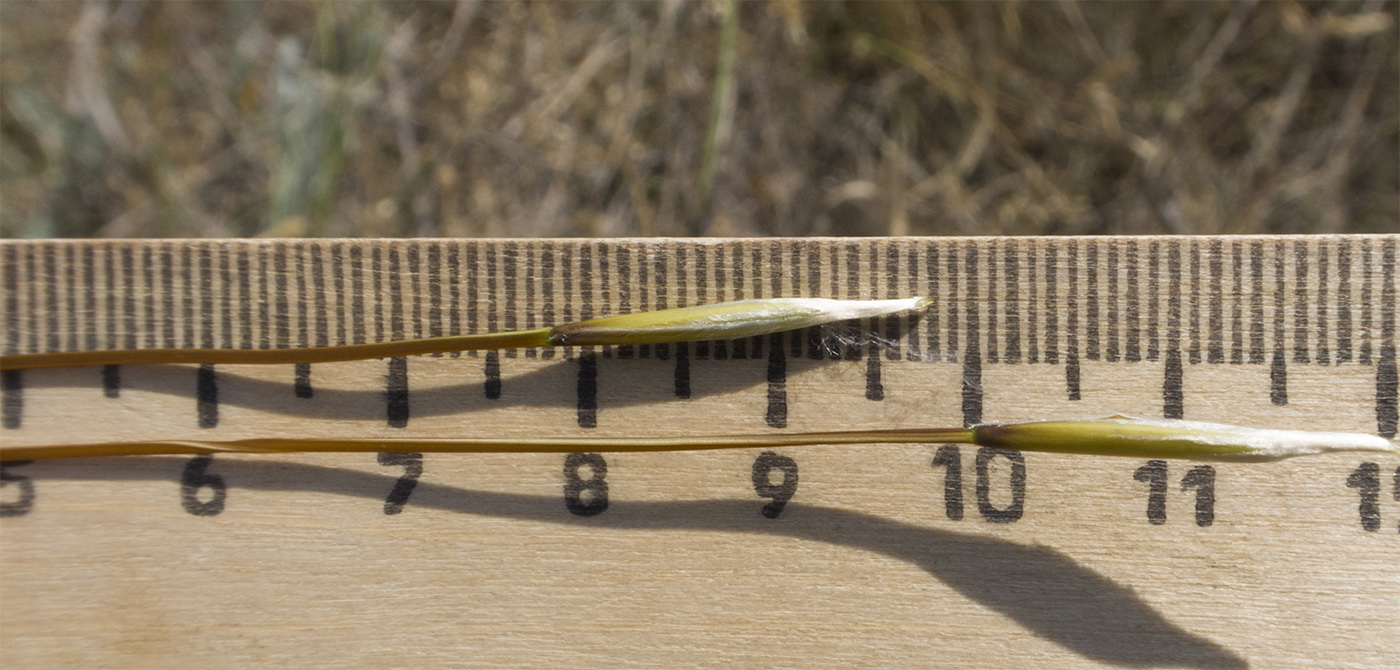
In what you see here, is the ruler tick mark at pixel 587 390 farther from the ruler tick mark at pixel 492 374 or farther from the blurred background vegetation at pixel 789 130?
the blurred background vegetation at pixel 789 130

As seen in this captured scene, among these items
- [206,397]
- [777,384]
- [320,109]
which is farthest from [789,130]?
[206,397]

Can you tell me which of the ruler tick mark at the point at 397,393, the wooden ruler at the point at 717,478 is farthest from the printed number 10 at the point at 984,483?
the ruler tick mark at the point at 397,393

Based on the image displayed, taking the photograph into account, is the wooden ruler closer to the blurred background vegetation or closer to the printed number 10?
the printed number 10

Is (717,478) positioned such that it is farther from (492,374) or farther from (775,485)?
(492,374)

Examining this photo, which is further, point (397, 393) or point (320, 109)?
point (320, 109)


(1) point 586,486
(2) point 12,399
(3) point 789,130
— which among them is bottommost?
(1) point 586,486

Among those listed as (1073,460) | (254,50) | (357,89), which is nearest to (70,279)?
(357,89)

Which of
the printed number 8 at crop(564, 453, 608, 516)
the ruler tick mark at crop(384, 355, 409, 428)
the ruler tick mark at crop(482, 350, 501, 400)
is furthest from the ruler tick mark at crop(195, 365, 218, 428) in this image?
the printed number 8 at crop(564, 453, 608, 516)
